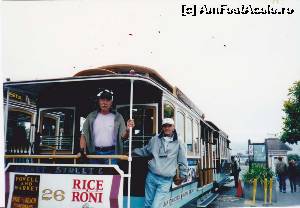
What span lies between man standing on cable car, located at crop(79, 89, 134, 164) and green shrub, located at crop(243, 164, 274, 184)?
514cm

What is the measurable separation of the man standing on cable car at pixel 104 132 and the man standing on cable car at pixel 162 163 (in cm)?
34

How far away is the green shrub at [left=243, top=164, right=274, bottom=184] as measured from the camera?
8.68 metres

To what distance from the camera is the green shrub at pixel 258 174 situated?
8.68 metres

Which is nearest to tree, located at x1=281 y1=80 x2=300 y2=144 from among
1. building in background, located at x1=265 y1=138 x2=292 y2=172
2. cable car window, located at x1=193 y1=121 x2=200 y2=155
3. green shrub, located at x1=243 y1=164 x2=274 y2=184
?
building in background, located at x1=265 y1=138 x2=292 y2=172

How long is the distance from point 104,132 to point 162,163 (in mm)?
930

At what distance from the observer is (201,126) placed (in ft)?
27.0

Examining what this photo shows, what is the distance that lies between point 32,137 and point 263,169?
5.81m

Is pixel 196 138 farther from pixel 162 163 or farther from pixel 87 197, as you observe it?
pixel 87 197

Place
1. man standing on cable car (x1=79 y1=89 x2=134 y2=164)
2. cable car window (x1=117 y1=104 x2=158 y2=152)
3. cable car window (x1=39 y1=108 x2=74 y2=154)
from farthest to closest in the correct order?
cable car window (x1=39 y1=108 x2=74 y2=154)
cable car window (x1=117 y1=104 x2=158 y2=152)
man standing on cable car (x1=79 y1=89 x2=134 y2=164)

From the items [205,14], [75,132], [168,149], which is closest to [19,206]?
[75,132]

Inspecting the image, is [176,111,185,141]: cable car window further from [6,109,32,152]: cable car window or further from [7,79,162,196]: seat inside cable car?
[6,109,32,152]: cable car window

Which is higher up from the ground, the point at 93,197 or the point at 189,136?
the point at 189,136

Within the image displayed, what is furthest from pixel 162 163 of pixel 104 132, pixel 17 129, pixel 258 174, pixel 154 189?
pixel 258 174

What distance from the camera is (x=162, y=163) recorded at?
4.65 meters
